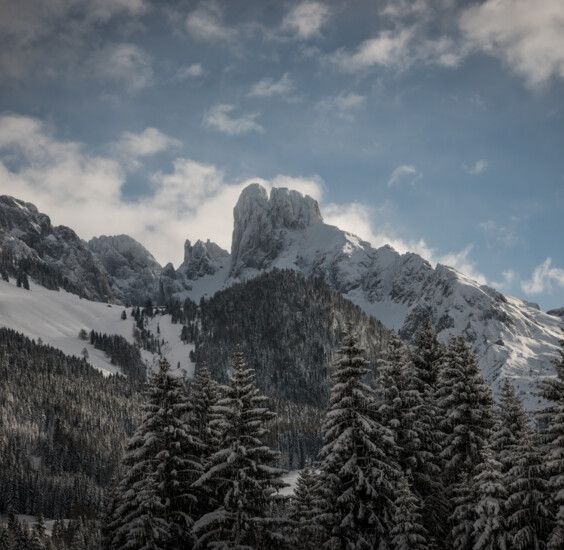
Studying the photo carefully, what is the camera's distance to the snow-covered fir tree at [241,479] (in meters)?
28.8

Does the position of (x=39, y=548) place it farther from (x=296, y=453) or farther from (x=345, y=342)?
(x=296, y=453)

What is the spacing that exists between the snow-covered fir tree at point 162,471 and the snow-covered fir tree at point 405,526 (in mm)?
10871

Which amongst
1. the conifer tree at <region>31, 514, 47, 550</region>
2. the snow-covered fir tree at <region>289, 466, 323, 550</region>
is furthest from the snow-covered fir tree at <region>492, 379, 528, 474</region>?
the conifer tree at <region>31, 514, 47, 550</region>

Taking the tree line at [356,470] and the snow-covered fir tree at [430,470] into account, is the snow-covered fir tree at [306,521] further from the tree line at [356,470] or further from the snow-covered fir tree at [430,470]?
the snow-covered fir tree at [430,470]

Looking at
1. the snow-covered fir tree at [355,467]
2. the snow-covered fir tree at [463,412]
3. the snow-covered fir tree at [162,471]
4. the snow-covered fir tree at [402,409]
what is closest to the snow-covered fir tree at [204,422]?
the snow-covered fir tree at [162,471]

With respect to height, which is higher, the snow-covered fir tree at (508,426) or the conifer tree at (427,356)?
the conifer tree at (427,356)

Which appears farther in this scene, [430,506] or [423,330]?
[423,330]

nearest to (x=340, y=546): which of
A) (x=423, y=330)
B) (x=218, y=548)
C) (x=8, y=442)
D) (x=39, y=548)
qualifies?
(x=218, y=548)

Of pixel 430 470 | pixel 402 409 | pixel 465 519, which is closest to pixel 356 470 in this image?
pixel 402 409

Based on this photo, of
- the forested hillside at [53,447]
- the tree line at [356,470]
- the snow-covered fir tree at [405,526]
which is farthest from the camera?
the forested hillside at [53,447]

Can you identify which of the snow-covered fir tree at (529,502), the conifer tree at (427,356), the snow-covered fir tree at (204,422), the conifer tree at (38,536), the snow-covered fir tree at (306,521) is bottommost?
the conifer tree at (38,536)

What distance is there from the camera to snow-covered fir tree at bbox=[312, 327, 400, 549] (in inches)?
1219

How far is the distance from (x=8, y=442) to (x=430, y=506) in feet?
507

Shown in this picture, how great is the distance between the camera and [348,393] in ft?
107
